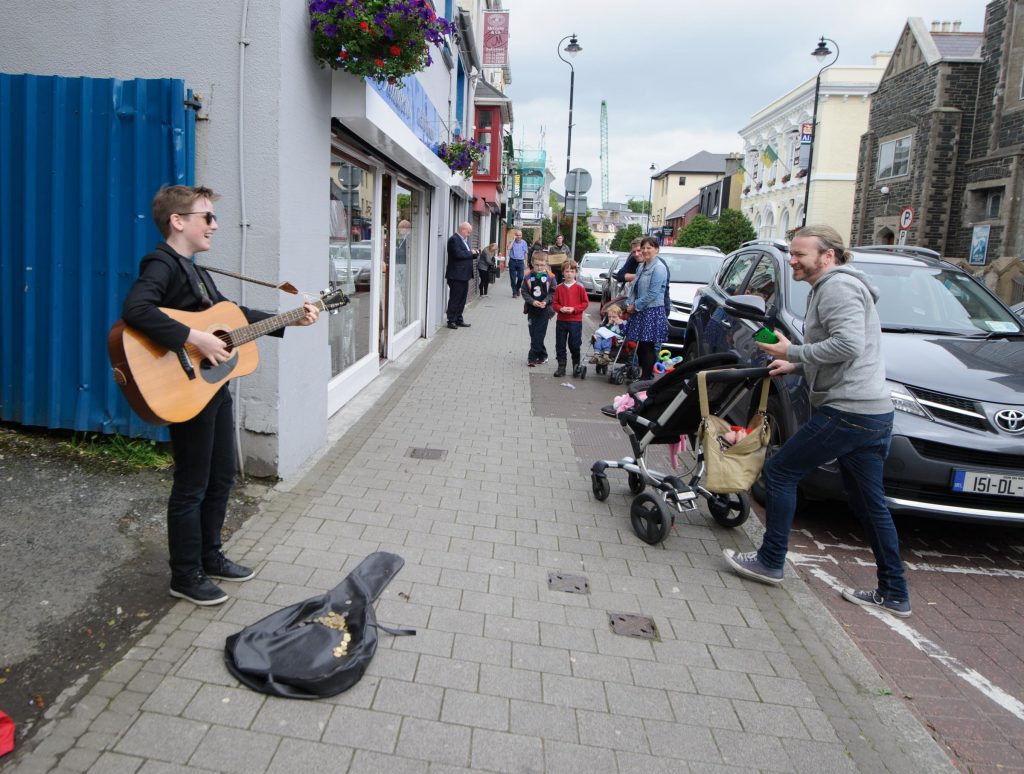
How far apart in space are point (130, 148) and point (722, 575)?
14.7ft

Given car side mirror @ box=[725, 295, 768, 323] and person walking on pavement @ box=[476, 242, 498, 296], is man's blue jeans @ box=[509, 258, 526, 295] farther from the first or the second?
car side mirror @ box=[725, 295, 768, 323]

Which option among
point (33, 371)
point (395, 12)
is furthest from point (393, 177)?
point (33, 371)

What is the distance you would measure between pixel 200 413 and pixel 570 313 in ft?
23.8

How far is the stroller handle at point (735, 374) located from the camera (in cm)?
445

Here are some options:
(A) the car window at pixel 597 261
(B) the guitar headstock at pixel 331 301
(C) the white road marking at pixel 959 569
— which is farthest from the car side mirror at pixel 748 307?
(A) the car window at pixel 597 261

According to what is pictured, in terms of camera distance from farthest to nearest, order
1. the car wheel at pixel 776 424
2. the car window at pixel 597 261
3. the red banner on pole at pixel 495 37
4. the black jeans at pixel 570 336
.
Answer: the car window at pixel 597 261
the red banner on pole at pixel 495 37
the black jeans at pixel 570 336
the car wheel at pixel 776 424

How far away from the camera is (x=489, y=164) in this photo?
27891mm

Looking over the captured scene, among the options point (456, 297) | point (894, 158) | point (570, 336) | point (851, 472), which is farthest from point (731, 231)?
point (851, 472)

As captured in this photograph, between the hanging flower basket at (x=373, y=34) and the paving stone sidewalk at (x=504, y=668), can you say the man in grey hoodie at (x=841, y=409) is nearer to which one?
the paving stone sidewalk at (x=504, y=668)

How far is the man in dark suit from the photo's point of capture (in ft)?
47.1

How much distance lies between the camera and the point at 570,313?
10.2m

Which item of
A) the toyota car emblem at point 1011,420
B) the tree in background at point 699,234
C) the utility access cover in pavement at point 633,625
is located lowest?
the utility access cover in pavement at point 633,625

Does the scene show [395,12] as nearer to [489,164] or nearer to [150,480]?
[150,480]

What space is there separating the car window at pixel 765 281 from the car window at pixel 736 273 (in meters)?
0.24
